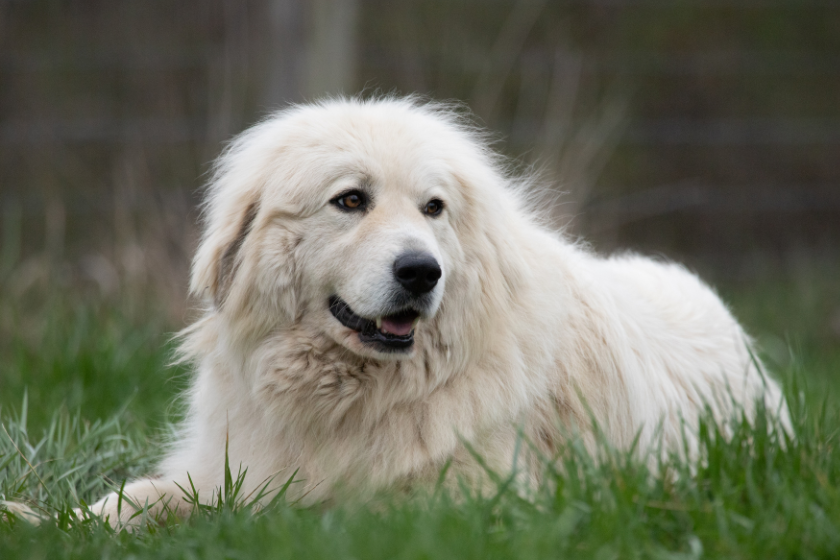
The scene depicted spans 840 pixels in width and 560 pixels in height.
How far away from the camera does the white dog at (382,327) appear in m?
2.84

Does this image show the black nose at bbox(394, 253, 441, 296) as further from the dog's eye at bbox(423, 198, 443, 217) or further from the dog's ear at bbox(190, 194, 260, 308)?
the dog's ear at bbox(190, 194, 260, 308)

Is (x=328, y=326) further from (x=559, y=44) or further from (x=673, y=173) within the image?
(x=673, y=173)

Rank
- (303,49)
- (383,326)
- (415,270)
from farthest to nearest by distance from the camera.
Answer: (303,49) → (383,326) → (415,270)

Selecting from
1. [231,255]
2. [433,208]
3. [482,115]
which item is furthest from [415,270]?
[482,115]

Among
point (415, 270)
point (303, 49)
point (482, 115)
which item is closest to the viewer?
point (415, 270)

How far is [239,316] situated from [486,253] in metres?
0.88

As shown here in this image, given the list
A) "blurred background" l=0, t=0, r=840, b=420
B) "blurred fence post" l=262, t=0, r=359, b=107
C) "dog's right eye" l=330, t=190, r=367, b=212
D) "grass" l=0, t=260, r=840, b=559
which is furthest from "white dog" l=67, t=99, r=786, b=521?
"blurred fence post" l=262, t=0, r=359, b=107

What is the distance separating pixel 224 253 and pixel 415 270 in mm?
751

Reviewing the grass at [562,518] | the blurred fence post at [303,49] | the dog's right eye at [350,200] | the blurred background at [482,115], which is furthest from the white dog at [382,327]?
the blurred fence post at [303,49]

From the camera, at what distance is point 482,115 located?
21.3ft

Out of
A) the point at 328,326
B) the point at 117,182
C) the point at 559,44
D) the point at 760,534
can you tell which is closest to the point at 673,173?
the point at 559,44

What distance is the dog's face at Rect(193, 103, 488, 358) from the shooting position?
2.82m

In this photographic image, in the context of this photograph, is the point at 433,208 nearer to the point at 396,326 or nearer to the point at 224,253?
the point at 396,326

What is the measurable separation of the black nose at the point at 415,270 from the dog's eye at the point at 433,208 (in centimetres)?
31
